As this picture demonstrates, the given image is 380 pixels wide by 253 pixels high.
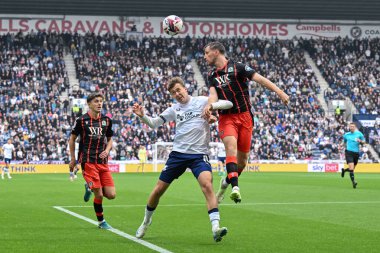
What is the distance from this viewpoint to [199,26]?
206 ft

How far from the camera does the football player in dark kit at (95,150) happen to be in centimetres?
1234

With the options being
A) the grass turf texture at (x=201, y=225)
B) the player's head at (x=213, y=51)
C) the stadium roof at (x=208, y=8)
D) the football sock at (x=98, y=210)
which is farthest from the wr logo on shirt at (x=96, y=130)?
the stadium roof at (x=208, y=8)

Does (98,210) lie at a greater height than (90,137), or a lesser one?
lesser

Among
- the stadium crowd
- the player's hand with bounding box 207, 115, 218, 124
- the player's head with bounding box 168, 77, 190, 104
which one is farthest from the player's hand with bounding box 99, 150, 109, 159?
the stadium crowd

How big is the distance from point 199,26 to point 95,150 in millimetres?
51255

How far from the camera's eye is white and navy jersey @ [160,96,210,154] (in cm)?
1026

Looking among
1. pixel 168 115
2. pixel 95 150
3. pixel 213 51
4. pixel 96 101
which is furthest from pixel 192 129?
pixel 95 150

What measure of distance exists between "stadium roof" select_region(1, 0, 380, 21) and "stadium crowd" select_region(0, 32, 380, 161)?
211 cm

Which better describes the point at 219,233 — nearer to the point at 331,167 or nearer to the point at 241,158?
the point at 241,158

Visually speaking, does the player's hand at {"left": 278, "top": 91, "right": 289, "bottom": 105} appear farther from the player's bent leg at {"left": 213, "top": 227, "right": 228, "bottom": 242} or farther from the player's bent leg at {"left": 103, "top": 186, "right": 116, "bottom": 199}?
the player's bent leg at {"left": 103, "top": 186, "right": 116, "bottom": 199}

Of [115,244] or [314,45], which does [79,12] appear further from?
[115,244]

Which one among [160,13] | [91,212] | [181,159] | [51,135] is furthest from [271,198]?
[160,13]

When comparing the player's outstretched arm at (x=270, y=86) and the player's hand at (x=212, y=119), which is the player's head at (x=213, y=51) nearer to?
the player's outstretched arm at (x=270, y=86)

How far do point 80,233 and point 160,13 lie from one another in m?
50.0
